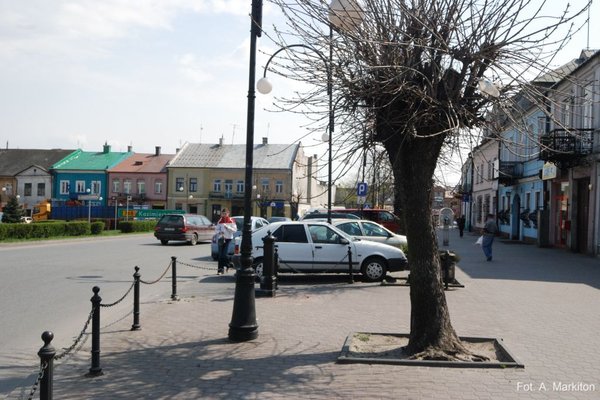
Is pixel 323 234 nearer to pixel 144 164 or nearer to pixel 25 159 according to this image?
pixel 144 164

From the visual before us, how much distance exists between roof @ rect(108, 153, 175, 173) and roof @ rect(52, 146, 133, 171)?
106 centimetres

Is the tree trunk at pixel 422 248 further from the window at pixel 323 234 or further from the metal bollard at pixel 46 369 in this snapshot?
the window at pixel 323 234

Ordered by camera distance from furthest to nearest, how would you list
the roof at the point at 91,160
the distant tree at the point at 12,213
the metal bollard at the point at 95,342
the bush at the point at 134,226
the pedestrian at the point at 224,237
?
the roof at the point at 91,160, the distant tree at the point at 12,213, the bush at the point at 134,226, the pedestrian at the point at 224,237, the metal bollard at the point at 95,342

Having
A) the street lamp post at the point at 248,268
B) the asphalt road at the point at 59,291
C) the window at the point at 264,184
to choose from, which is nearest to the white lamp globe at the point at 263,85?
the street lamp post at the point at 248,268

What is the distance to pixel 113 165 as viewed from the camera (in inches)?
2840

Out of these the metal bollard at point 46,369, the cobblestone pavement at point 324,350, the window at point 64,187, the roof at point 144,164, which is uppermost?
the roof at point 144,164

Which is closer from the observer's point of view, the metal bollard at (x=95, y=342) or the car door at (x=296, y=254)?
the metal bollard at (x=95, y=342)

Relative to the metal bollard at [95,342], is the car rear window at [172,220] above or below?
above

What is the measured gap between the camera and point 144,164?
72.7 meters

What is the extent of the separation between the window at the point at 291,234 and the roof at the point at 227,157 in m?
53.7

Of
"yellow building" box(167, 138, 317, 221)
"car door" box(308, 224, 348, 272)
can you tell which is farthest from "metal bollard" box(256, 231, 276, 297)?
"yellow building" box(167, 138, 317, 221)

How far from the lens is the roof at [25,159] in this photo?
7369cm

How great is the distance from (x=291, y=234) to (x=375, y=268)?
2.21 m

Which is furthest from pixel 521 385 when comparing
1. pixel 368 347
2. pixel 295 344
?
pixel 295 344
